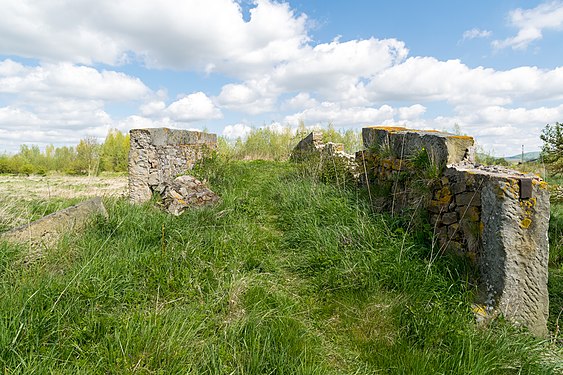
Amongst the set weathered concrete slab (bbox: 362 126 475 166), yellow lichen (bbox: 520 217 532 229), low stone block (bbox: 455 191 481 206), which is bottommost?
yellow lichen (bbox: 520 217 532 229)

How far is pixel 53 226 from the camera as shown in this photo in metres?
4.12

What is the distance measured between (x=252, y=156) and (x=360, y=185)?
11770 mm

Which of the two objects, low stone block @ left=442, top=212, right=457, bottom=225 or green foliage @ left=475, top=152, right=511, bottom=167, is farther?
green foliage @ left=475, top=152, right=511, bottom=167

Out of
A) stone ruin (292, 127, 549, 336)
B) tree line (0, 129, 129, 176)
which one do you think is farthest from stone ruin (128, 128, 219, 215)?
tree line (0, 129, 129, 176)

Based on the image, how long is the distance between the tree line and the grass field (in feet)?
61.3

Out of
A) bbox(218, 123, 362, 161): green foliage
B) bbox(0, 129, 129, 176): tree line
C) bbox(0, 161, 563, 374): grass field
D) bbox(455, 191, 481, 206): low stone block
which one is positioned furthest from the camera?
bbox(0, 129, 129, 176): tree line

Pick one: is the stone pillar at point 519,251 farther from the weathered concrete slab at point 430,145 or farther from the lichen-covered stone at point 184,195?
the lichen-covered stone at point 184,195

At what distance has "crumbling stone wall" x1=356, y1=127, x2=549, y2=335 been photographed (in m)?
3.07

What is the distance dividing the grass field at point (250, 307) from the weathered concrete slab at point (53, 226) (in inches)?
7.9

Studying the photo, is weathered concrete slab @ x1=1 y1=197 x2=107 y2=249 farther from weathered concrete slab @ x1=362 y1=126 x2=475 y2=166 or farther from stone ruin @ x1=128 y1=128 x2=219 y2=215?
weathered concrete slab @ x1=362 y1=126 x2=475 y2=166

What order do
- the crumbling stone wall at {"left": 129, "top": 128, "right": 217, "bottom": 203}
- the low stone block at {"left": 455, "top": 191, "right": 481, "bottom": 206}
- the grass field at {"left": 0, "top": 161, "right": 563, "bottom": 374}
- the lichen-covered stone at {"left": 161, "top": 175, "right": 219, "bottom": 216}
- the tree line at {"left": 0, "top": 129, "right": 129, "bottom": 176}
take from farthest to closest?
1. the tree line at {"left": 0, "top": 129, "right": 129, "bottom": 176}
2. the crumbling stone wall at {"left": 129, "top": 128, "right": 217, "bottom": 203}
3. the lichen-covered stone at {"left": 161, "top": 175, "right": 219, "bottom": 216}
4. the low stone block at {"left": 455, "top": 191, "right": 481, "bottom": 206}
5. the grass field at {"left": 0, "top": 161, "right": 563, "bottom": 374}

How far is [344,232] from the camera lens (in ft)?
14.3

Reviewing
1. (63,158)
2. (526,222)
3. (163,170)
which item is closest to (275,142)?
(163,170)

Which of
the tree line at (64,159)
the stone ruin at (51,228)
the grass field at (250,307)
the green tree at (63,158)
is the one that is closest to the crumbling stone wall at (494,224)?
the grass field at (250,307)
